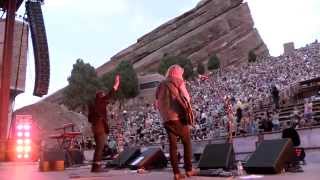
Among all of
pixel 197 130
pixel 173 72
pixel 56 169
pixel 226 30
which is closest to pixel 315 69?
pixel 197 130

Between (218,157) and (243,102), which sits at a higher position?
(243,102)

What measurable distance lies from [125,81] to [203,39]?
3285cm

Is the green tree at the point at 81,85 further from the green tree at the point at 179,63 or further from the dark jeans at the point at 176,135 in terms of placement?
the dark jeans at the point at 176,135

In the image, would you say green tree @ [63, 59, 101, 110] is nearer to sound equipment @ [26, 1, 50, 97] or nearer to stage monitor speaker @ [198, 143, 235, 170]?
sound equipment @ [26, 1, 50, 97]

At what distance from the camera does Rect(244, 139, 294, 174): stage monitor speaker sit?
790 centimetres

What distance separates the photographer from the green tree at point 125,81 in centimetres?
7681

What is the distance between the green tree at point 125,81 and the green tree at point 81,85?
453 centimetres

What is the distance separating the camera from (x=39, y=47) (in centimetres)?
2156

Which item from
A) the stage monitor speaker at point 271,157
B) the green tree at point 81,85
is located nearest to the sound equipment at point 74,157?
the stage monitor speaker at point 271,157

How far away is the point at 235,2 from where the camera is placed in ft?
374

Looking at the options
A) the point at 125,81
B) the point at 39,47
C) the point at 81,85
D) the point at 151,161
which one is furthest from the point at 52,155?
the point at 125,81

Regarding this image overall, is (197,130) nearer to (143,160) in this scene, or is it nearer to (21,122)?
A: (21,122)

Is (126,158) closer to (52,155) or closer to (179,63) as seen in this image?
(52,155)

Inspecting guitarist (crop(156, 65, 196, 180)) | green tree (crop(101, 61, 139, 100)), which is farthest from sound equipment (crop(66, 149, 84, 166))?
green tree (crop(101, 61, 139, 100))
